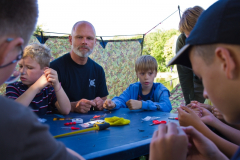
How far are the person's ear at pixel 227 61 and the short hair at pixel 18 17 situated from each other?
2.35 ft

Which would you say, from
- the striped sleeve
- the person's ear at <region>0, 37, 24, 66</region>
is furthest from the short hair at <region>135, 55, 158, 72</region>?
the person's ear at <region>0, 37, 24, 66</region>

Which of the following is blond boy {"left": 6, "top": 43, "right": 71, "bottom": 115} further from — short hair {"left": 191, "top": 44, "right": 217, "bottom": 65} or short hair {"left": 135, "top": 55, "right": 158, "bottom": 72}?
short hair {"left": 191, "top": 44, "right": 217, "bottom": 65}

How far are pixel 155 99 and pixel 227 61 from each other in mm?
2126

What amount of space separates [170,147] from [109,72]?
5259 millimetres

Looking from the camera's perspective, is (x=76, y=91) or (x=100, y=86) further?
(x=100, y=86)

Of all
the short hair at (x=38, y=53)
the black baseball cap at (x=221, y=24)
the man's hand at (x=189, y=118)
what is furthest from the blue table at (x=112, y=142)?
the short hair at (x=38, y=53)

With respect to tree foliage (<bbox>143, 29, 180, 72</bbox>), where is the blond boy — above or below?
below

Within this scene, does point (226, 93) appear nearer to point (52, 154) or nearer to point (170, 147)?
point (170, 147)

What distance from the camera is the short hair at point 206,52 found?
75 centimetres

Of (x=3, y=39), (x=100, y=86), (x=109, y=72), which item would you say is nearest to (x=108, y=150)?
(x=3, y=39)

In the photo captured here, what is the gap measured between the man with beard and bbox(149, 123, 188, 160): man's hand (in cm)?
206

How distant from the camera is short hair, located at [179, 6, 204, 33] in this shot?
8.32ft

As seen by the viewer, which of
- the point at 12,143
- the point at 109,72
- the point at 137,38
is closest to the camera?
the point at 12,143

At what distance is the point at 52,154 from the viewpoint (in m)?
0.61
